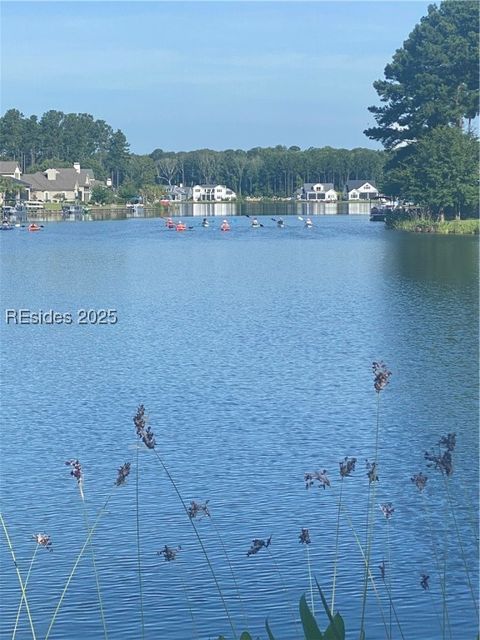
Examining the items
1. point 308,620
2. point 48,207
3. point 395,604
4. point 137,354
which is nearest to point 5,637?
point 395,604

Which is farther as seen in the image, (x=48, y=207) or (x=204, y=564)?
(x=48, y=207)

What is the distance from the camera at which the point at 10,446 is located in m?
19.9

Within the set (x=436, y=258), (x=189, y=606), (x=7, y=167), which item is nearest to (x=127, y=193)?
(x=7, y=167)

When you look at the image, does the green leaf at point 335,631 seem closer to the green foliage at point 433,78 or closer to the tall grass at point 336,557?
the tall grass at point 336,557

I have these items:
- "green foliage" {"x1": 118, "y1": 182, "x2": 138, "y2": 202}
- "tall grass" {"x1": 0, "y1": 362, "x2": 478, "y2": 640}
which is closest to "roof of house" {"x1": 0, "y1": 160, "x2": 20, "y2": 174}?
"green foliage" {"x1": 118, "y1": 182, "x2": 138, "y2": 202}

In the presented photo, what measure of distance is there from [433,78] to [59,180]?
96.6m

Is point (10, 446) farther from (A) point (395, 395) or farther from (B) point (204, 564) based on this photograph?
(A) point (395, 395)

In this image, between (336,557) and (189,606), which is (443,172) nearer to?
(189,606)

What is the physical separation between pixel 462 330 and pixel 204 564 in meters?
20.8

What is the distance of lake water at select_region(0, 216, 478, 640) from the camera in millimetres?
13234

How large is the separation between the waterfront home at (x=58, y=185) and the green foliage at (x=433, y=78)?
8626 cm

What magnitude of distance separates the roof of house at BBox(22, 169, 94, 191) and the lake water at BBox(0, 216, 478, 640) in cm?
12561

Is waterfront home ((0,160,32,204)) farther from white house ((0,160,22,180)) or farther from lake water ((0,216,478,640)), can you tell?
lake water ((0,216,478,640))

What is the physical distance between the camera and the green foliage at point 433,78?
282ft
